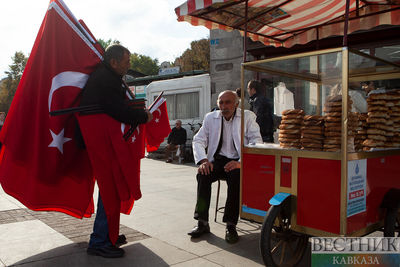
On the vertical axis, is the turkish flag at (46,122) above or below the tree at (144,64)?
below

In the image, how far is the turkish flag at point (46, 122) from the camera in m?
3.30

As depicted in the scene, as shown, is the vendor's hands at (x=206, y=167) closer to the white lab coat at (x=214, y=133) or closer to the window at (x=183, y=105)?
the white lab coat at (x=214, y=133)

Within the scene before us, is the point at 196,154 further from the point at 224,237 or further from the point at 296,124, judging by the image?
the point at 296,124

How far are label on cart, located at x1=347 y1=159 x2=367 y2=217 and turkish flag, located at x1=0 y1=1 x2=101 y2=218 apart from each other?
2.49 meters

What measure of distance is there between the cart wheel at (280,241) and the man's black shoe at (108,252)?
52.6 inches

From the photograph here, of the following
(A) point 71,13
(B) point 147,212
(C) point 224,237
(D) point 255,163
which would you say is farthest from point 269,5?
(B) point 147,212

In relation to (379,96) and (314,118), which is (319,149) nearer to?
(314,118)

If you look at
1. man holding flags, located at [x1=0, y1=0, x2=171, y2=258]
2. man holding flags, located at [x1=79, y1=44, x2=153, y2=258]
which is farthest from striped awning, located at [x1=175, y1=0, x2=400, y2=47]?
man holding flags, located at [x1=0, y1=0, x2=171, y2=258]

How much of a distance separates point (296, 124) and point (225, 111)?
3.24 feet

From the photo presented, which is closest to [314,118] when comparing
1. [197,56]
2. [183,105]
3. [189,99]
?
[189,99]

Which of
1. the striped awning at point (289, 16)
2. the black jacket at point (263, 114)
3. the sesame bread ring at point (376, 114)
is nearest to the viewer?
the sesame bread ring at point (376, 114)

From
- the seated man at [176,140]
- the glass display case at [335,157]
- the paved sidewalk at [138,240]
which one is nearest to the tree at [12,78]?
the seated man at [176,140]

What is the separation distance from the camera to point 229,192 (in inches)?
151

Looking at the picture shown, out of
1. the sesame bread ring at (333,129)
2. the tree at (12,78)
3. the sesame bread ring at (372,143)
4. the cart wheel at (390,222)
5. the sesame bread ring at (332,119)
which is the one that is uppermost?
the tree at (12,78)
